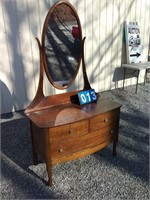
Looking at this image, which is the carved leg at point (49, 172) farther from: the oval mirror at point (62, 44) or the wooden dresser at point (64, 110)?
the oval mirror at point (62, 44)

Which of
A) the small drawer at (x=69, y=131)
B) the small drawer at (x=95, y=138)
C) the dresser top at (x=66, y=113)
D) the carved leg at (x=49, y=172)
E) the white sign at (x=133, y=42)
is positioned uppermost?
the white sign at (x=133, y=42)

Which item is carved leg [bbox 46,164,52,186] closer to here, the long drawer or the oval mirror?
the long drawer

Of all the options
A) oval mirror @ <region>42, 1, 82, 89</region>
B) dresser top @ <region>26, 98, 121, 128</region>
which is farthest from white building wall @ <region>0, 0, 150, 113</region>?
dresser top @ <region>26, 98, 121, 128</region>

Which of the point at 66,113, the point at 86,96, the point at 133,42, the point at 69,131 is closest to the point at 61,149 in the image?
the point at 69,131

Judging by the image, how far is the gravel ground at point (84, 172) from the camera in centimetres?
188

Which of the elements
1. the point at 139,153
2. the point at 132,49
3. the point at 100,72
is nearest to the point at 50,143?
the point at 139,153

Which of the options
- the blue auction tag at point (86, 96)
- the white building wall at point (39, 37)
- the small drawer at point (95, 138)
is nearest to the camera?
the small drawer at point (95, 138)

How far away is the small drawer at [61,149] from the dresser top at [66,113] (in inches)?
7.4

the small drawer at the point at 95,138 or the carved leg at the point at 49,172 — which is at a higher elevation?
the small drawer at the point at 95,138

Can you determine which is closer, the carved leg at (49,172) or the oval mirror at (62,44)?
the carved leg at (49,172)

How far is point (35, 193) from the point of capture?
1887mm

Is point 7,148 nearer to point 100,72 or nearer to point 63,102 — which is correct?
point 63,102

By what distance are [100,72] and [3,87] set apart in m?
1.88

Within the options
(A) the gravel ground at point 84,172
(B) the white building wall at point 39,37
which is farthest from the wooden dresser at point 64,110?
(B) the white building wall at point 39,37
